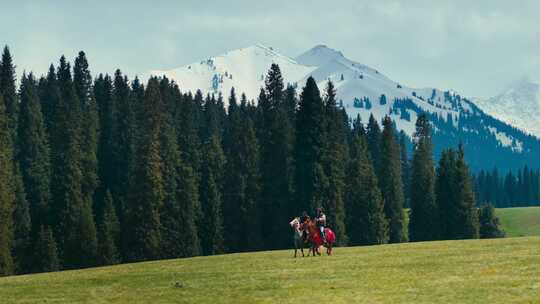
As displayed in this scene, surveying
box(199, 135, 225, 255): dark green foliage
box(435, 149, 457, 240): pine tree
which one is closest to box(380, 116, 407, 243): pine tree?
box(435, 149, 457, 240): pine tree

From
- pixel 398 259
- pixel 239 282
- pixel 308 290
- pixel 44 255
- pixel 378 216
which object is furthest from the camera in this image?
pixel 378 216

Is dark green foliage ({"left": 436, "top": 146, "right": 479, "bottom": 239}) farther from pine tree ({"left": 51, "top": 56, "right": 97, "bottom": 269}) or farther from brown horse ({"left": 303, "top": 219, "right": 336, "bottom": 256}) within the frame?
brown horse ({"left": 303, "top": 219, "right": 336, "bottom": 256})

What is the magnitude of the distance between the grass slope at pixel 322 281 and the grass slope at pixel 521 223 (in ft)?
426

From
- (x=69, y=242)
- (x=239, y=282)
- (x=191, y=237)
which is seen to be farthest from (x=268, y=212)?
(x=239, y=282)

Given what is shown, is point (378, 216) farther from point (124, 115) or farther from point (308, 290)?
point (308, 290)

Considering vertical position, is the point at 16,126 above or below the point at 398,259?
above

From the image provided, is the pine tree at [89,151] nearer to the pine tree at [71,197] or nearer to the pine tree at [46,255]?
the pine tree at [71,197]

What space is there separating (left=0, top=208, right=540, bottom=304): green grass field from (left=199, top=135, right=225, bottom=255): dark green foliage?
5828 centimetres

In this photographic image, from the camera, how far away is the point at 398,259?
45.9 meters

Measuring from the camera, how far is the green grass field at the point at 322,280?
32.7 metres

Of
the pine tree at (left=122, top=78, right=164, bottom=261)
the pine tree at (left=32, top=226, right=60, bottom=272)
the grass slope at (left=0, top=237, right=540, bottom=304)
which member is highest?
the pine tree at (left=122, top=78, right=164, bottom=261)

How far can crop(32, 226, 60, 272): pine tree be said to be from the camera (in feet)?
336

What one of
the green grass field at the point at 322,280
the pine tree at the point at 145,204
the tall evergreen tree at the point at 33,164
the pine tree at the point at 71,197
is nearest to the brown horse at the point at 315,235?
the green grass field at the point at 322,280

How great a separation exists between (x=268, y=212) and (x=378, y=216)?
17.9 meters
